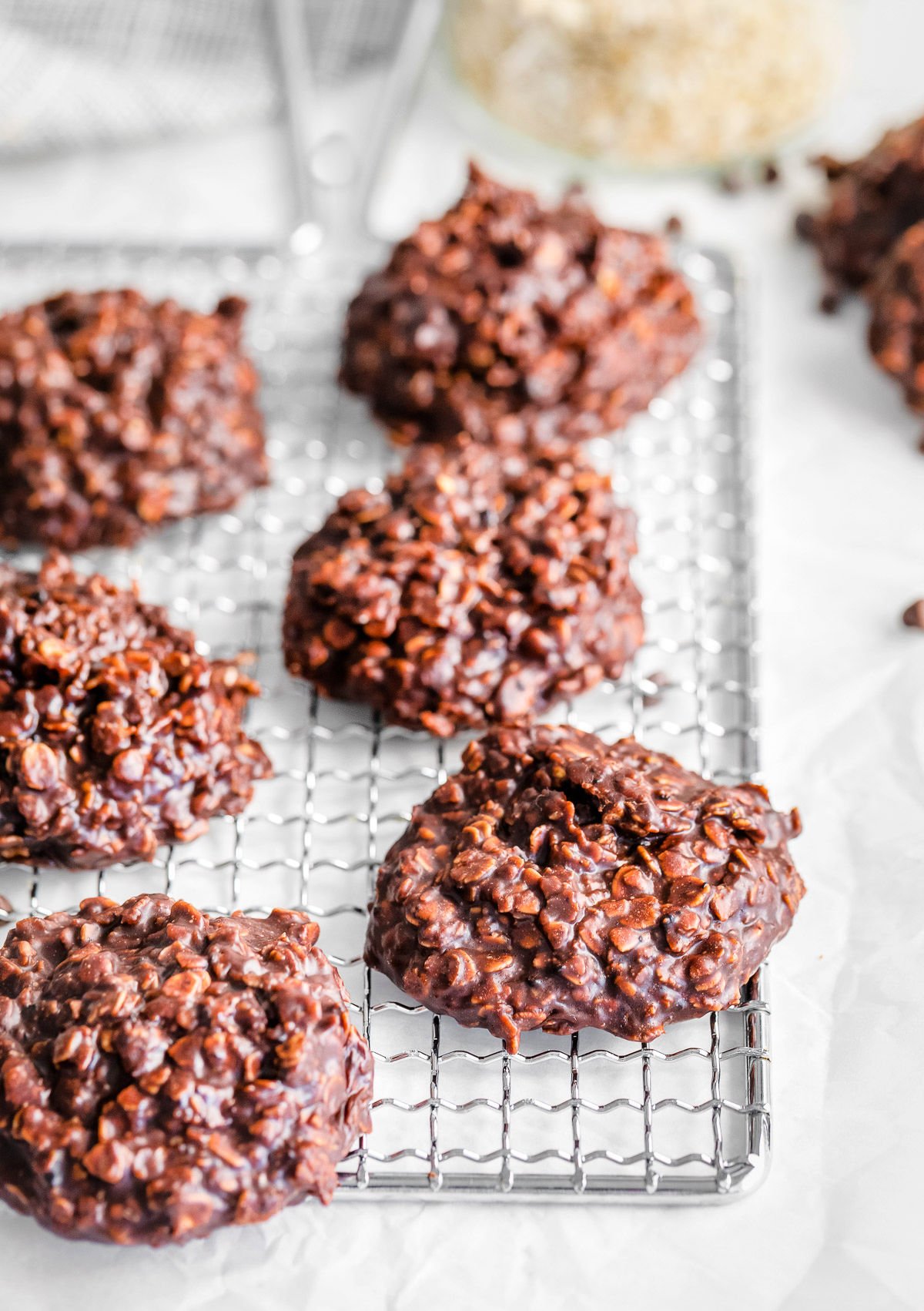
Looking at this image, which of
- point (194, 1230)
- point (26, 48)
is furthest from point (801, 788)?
point (26, 48)

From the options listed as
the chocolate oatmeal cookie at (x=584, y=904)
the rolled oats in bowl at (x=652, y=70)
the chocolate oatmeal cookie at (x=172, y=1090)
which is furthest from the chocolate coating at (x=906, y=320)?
the chocolate oatmeal cookie at (x=172, y=1090)

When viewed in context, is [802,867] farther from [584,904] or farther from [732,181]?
[732,181]

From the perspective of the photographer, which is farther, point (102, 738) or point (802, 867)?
point (802, 867)

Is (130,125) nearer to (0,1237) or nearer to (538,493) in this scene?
(538,493)

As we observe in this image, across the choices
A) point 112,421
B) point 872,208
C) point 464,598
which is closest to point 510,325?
point 464,598

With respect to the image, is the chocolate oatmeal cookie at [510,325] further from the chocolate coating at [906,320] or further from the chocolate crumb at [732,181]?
the chocolate crumb at [732,181]

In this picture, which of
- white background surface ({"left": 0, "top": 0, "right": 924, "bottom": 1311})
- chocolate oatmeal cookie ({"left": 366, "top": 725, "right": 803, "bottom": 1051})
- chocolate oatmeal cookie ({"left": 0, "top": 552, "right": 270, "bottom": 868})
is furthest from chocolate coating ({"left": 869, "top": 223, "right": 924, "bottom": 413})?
chocolate oatmeal cookie ({"left": 0, "top": 552, "right": 270, "bottom": 868})
